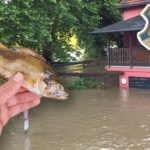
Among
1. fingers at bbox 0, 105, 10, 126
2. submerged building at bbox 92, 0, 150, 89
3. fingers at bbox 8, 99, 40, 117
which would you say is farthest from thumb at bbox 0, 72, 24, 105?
submerged building at bbox 92, 0, 150, 89

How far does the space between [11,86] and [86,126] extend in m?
5.74

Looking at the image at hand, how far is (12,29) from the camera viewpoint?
1267 centimetres

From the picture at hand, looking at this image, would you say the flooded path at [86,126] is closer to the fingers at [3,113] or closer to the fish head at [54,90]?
the fingers at [3,113]

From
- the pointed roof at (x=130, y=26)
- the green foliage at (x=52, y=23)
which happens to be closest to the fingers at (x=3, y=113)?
the green foliage at (x=52, y=23)

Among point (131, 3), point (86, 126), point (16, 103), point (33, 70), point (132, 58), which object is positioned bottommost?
point (86, 126)

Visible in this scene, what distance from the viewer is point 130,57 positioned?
15.1 metres

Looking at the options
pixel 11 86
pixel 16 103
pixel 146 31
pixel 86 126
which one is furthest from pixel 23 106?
pixel 146 31

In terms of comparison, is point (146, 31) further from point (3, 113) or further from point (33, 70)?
point (33, 70)

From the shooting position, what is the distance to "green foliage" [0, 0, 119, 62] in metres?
12.4

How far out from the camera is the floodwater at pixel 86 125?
300 inches

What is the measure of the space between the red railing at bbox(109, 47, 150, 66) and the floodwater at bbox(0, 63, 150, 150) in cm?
230

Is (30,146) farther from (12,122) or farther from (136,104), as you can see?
(136,104)

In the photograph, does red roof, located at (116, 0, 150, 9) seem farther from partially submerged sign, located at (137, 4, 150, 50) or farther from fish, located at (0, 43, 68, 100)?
fish, located at (0, 43, 68, 100)

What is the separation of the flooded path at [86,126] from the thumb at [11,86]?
386 cm
